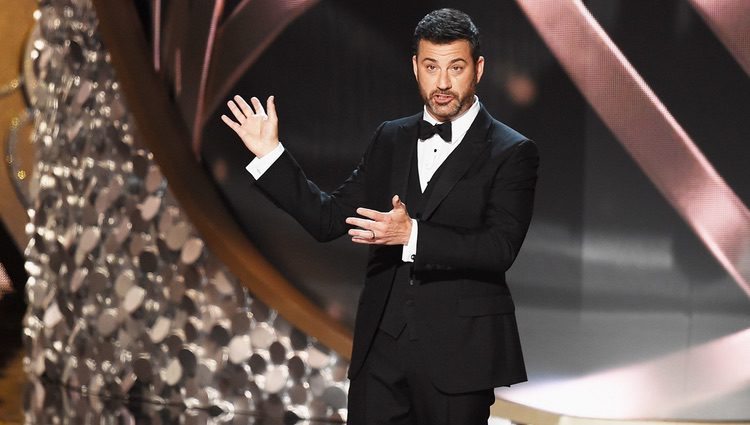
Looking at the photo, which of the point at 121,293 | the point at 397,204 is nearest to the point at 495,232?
the point at 397,204

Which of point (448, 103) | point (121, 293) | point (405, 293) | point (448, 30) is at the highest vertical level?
point (448, 30)

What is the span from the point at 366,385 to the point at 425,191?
0.39 m

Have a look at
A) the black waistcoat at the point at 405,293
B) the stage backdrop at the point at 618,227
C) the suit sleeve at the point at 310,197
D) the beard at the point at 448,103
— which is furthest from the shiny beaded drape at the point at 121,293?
the beard at the point at 448,103

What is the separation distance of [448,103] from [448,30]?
0.45ft

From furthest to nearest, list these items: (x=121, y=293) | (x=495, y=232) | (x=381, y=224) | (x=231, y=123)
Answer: (x=121, y=293) → (x=231, y=123) → (x=495, y=232) → (x=381, y=224)

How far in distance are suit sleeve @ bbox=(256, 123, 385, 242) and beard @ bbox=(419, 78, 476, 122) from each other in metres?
0.20

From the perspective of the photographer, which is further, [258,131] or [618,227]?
[618,227]

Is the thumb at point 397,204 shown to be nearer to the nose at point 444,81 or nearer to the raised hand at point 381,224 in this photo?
the raised hand at point 381,224

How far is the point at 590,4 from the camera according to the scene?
3908 mm

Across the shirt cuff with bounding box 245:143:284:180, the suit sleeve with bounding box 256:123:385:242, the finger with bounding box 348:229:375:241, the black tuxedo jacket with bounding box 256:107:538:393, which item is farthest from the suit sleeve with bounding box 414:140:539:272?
the shirt cuff with bounding box 245:143:284:180

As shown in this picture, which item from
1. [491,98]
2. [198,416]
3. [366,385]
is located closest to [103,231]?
[198,416]

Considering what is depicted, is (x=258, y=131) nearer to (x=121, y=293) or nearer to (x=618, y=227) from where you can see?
(x=618, y=227)

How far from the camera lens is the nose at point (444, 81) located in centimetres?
221

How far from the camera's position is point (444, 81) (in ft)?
7.25
